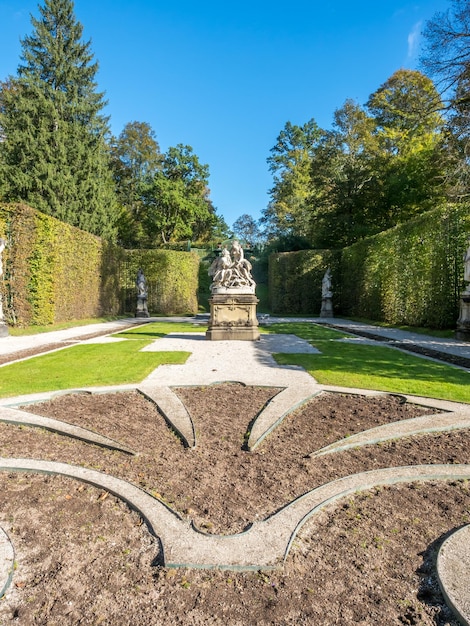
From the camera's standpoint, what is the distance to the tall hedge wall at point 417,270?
509 inches

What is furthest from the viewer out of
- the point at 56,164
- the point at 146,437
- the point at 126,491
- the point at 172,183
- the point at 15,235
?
the point at 172,183

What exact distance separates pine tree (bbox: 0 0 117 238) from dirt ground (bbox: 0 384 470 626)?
23950 millimetres

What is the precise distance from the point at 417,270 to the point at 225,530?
15.0 metres

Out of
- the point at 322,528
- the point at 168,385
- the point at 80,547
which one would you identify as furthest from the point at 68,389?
the point at 322,528

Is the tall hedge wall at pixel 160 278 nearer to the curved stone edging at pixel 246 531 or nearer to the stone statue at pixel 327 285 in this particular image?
the stone statue at pixel 327 285

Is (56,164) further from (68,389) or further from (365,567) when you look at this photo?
(365,567)

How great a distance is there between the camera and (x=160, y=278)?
82.5 feet

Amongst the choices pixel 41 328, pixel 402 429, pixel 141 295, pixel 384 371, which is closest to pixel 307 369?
pixel 384 371

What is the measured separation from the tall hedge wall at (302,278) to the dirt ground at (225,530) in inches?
838

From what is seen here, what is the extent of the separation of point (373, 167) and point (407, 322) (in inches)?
560

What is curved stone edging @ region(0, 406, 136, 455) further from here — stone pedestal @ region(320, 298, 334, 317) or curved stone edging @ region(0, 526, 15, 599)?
stone pedestal @ region(320, 298, 334, 317)

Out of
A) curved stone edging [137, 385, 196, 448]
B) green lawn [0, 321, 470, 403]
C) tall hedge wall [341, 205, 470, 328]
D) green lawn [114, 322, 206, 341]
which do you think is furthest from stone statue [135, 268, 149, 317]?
curved stone edging [137, 385, 196, 448]

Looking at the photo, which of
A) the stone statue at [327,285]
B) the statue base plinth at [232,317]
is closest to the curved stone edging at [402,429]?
the statue base plinth at [232,317]

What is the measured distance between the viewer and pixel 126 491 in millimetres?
2498
